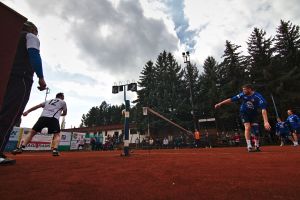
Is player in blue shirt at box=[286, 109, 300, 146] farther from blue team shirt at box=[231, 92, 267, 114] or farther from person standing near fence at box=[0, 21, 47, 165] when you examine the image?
person standing near fence at box=[0, 21, 47, 165]

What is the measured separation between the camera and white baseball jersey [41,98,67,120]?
18.5 ft

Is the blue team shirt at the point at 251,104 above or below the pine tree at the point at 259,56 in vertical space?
below

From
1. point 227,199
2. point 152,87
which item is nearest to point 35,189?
point 227,199

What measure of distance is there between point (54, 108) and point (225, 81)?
36.1m

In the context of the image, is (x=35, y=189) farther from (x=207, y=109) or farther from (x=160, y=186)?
A: (x=207, y=109)

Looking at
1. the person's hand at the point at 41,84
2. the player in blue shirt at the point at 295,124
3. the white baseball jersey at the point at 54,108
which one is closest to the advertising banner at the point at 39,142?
the white baseball jersey at the point at 54,108

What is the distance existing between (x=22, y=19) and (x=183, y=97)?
3954 cm

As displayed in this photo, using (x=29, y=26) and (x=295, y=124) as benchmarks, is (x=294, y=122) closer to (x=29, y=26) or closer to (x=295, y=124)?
(x=295, y=124)

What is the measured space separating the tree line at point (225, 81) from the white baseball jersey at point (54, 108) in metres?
22.2

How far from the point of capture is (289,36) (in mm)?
32531

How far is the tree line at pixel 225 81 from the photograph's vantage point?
29172 mm

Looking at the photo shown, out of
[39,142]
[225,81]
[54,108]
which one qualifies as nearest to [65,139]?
[39,142]

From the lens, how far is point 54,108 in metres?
5.73

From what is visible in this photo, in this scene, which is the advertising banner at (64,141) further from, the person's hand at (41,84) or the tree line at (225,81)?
the person's hand at (41,84)
